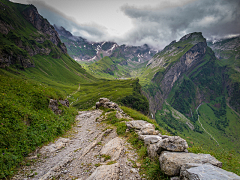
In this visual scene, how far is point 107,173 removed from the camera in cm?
734

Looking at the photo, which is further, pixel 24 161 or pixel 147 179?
pixel 24 161

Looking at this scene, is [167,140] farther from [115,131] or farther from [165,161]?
[115,131]

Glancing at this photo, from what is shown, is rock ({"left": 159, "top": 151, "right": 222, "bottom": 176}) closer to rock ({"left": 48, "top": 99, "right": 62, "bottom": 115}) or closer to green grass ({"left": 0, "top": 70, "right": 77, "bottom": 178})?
green grass ({"left": 0, "top": 70, "right": 77, "bottom": 178})

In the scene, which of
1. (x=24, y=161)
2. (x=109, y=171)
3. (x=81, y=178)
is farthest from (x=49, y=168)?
(x=109, y=171)

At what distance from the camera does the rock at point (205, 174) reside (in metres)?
4.86

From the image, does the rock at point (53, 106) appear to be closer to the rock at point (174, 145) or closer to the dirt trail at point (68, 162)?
Answer: the dirt trail at point (68, 162)

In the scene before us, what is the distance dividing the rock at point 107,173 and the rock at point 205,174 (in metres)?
4.25

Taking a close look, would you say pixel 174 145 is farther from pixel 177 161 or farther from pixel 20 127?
pixel 20 127

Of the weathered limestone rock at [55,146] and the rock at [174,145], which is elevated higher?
the rock at [174,145]

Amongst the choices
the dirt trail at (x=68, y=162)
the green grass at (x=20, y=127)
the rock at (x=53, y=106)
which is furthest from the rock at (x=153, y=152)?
the rock at (x=53, y=106)

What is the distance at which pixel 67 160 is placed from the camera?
942cm

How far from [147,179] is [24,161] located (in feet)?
31.7

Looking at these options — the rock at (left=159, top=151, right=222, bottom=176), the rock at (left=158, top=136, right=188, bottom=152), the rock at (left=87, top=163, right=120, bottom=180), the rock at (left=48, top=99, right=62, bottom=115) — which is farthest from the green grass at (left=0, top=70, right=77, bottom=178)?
the rock at (left=158, top=136, right=188, bottom=152)

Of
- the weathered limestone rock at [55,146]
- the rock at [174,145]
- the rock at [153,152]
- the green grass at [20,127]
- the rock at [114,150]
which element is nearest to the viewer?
the rock at [174,145]
